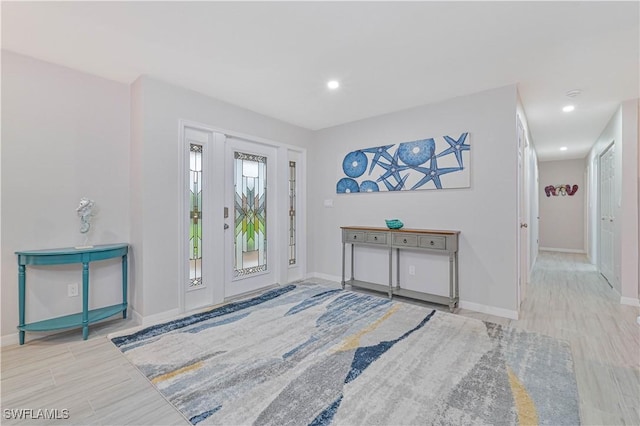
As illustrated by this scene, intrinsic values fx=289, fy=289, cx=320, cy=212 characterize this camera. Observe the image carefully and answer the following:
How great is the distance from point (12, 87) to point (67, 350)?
2268 millimetres

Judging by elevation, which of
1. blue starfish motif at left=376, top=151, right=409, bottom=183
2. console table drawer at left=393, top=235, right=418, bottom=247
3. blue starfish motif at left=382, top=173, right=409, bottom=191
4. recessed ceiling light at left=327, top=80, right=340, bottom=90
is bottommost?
console table drawer at left=393, top=235, right=418, bottom=247

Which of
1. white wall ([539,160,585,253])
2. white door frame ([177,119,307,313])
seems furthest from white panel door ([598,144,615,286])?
white door frame ([177,119,307,313])

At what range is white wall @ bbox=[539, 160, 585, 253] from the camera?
7.76 meters

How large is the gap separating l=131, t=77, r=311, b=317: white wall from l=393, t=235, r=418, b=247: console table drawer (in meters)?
2.54

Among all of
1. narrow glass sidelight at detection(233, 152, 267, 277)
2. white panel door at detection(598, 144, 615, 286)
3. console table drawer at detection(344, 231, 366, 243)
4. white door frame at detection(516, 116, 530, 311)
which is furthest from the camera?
white panel door at detection(598, 144, 615, 286)

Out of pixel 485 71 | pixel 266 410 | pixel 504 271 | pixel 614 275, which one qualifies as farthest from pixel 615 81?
pixel 266 410

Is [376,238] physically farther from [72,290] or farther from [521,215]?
[72,290]

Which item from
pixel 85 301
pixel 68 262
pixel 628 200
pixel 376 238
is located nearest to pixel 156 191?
pixel 68 262

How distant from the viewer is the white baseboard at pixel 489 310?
306 cm

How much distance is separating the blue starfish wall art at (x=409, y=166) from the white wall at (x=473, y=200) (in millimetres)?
79

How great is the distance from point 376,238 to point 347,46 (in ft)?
7.56

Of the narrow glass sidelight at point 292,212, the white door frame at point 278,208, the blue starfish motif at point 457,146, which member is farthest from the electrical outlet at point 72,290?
the blue starfish motif at point 457,146

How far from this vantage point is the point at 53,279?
2.67 meters

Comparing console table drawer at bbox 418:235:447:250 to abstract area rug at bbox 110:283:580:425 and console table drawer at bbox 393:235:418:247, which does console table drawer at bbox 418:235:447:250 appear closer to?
console table drawer at bbox 393:235:418:247
